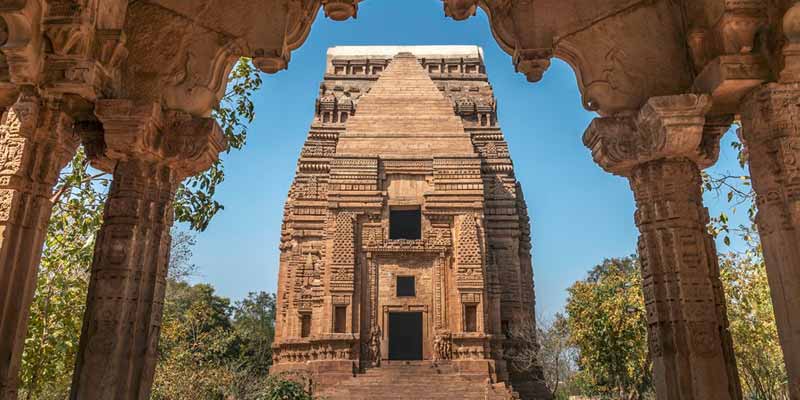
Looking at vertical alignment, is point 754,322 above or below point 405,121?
below

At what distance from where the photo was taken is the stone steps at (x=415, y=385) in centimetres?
1731

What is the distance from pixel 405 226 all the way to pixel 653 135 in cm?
2036

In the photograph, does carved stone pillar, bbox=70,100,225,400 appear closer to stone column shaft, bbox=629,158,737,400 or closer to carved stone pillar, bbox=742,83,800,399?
stone column shaft, bbox=629,158,737,400

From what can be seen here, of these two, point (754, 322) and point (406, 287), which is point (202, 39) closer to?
point (754, 322)

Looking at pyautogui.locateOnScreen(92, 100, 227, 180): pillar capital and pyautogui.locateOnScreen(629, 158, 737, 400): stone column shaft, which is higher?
pyautogui.locateOnScreen(92, 100, 227, 180): pillar capital

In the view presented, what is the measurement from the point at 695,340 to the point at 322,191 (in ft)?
64.3

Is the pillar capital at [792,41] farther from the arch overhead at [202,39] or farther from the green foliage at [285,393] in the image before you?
the green foliage at [285,393]

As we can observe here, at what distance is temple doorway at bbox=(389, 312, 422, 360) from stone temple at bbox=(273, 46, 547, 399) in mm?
54

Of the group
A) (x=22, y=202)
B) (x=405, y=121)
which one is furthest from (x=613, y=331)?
(x=22, y=202)

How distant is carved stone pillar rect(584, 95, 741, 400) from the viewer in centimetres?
411

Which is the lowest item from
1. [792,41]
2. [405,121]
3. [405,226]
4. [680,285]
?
[680,285]

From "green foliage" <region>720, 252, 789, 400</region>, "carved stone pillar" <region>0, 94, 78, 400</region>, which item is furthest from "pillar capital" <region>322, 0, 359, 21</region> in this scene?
"green foliage" <region>720, 252, 789, 400</region>

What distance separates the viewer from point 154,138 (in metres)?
4.50

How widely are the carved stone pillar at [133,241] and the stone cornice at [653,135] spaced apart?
3161 mm
